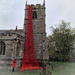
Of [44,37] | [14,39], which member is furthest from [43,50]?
[14,39]

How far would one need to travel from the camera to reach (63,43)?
952 inches

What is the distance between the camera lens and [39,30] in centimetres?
1981

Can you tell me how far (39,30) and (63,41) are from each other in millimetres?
8455

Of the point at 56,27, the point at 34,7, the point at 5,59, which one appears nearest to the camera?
the point at 5,59

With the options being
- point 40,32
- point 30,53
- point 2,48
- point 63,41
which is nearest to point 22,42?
point 30,53

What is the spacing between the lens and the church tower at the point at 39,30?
18.7 meters

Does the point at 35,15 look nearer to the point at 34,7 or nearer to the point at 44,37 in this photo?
the point at 34,7

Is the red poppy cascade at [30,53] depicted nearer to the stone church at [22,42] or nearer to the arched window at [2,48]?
the stone church at [22,42]

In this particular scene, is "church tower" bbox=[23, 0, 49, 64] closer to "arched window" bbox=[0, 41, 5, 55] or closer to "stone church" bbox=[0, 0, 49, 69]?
"stone church" bbox=[0, 0, 49, 69]

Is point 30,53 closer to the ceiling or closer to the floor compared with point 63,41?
closer to the floor

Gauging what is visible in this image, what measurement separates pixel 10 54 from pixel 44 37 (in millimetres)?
7695

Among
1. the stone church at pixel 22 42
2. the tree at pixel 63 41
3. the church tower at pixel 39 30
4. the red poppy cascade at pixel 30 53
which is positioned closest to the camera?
the stone church at pixel 22 42

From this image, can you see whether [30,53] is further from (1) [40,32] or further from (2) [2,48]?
(2) [2,48]

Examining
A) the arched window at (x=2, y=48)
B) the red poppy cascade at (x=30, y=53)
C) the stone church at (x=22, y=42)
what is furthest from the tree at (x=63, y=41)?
the arched window at (x=2, y=48)
